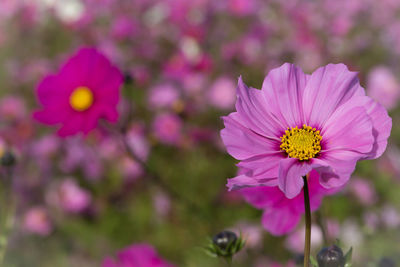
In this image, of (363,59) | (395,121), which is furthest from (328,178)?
(363,59)

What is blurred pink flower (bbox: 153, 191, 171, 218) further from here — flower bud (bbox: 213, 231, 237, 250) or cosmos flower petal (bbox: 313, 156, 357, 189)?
cosmos flower petal (bbox: 313, 156, 357, 189)

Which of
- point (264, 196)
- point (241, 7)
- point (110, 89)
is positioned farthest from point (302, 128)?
point (241, 7)

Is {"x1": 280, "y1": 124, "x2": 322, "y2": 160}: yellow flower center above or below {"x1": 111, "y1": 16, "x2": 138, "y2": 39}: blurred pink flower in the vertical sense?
below

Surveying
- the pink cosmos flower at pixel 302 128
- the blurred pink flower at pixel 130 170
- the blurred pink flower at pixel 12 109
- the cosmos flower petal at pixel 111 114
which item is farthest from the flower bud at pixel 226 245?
the blurred pink flower at pixel 12 109

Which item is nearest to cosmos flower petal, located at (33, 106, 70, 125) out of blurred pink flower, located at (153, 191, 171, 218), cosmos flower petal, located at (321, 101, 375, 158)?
cosmos flower petal, located at (321, 101, 375, 158)

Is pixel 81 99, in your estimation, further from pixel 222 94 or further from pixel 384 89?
pixel 384 89

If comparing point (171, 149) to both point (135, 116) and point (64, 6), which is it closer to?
point (135, 116)

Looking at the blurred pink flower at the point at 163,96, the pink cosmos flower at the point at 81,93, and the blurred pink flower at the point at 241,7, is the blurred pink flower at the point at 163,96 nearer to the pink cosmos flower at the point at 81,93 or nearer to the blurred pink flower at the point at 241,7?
the blurred pink flower at the point at 241,7
